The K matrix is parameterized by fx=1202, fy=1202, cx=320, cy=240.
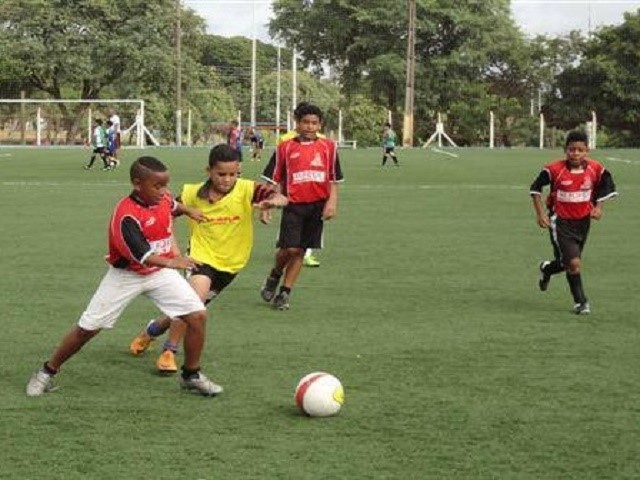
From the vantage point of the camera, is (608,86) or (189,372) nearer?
(189,372)

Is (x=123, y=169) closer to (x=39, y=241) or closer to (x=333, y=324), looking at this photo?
(x=39, y=241)

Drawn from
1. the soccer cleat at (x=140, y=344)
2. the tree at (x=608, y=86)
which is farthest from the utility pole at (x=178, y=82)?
the soccer cleat at (x=140, y=344)

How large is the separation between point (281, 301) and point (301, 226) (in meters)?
0.87

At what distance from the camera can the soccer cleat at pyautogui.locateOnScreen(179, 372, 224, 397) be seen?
6785 mm

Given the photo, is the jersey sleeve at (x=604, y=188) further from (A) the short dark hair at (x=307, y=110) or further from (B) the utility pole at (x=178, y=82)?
(B) the utility pole at (x=178, y=82)

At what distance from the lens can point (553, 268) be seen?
10508 mm

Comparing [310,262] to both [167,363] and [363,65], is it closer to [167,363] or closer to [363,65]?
[167,363]

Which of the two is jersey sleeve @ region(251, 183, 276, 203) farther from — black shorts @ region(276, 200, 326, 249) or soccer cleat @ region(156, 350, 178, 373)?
black shorts @ region(276, 200, 326, 249)

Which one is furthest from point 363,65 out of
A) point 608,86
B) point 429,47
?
point 608,86

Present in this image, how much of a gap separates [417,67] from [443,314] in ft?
226

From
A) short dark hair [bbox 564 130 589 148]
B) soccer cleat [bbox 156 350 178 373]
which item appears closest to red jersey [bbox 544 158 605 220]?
short dark hair [bbox 564 130 589 148]

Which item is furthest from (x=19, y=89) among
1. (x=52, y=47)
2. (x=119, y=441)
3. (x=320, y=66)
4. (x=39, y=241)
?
(x=119, y=441)

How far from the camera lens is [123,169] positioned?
35531 millimetres

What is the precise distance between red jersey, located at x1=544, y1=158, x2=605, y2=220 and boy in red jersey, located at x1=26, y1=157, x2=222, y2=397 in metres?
4.25
